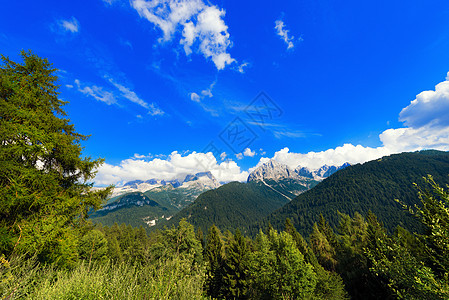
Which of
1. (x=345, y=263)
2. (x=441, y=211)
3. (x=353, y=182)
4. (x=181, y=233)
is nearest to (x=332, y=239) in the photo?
(x=345, y=263)

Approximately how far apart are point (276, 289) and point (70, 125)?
88.4ft

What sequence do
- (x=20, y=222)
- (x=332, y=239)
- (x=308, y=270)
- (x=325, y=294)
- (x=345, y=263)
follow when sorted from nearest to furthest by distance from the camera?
1. (x=20, y=222)
2. (x=308, y=270)
3. (x=325, y=294)
4. (x=345, y=263)
5. (x=332, y=239)

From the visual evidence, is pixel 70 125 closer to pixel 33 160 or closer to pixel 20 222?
pixel 33 160

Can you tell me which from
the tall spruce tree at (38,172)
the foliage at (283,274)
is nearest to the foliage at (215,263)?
the foliage at (283,274)

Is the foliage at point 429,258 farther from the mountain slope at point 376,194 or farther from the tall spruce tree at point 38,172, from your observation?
the mountain slope at point 376,194

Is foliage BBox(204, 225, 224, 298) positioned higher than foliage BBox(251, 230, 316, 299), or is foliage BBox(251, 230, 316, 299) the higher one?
foliage BBox(251, 230, 316, 299)

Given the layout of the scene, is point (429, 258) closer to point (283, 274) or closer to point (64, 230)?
point (64, 230)

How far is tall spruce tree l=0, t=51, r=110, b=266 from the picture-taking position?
7.24 m

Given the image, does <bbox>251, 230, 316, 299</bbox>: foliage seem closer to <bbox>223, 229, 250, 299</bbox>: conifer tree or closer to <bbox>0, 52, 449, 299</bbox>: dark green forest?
<bbox>0, 52, 449, 299</bbox>: dark green forest

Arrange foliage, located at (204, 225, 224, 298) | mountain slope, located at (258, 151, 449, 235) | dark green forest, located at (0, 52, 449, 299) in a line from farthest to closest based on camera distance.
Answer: mountain slope, located at (258, 151, 449, 235) < foliage, located at (204, 225, 224, 298) < dark green forest, located at (0, 52, 449, 299)

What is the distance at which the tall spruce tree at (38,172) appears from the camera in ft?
23.8

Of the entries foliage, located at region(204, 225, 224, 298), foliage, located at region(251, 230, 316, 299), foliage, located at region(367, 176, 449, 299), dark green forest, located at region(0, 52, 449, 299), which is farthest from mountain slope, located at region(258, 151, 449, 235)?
dark green forest, located at region(0, 52, 449, 299)

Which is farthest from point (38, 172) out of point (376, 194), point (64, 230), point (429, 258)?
point (376, 194)

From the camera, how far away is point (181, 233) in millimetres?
29297
